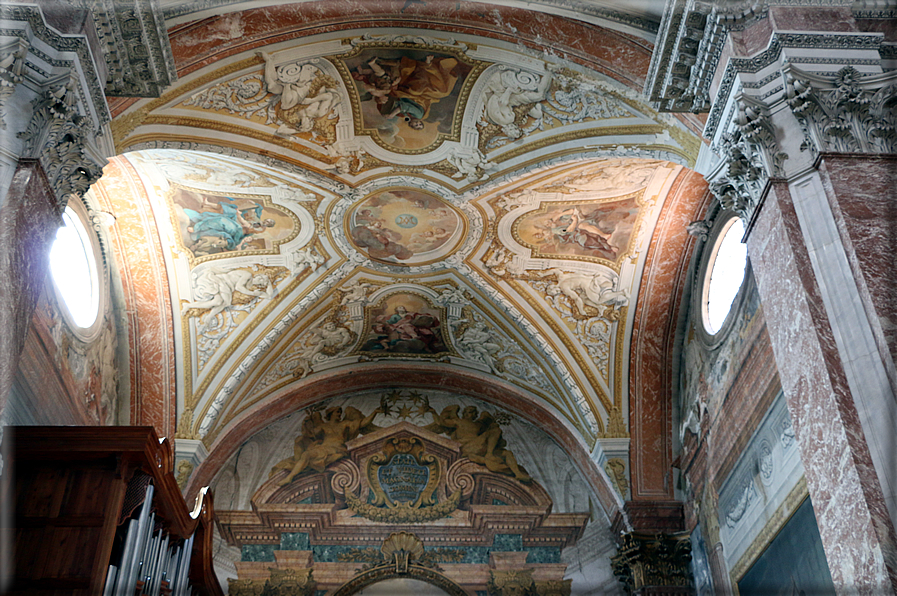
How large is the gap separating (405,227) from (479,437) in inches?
164

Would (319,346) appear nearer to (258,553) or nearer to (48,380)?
(258,553)

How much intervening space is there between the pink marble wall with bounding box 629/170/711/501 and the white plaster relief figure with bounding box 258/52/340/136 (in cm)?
469

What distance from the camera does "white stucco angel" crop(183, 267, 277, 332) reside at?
36.8ft

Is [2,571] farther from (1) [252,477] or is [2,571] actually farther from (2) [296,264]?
(1) [252,477]

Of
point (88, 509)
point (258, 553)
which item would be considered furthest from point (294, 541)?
point (88, 509)

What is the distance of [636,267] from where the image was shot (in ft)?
37.0

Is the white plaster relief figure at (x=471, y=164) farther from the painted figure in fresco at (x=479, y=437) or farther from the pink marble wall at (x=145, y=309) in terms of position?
the painted figure in fresco at (x=479, y=437)

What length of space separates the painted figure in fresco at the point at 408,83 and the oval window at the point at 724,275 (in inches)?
157

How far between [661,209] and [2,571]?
8.38 metres

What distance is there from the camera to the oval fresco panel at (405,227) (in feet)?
34.7

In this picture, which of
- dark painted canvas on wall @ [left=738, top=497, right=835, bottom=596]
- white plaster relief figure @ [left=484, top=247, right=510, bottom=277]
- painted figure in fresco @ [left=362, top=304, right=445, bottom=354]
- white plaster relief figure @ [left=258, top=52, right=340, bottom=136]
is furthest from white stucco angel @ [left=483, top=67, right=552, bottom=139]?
dark painted canvas on wall @ [left=738, top=497, right=835, bottom=596]

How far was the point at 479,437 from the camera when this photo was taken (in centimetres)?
1331

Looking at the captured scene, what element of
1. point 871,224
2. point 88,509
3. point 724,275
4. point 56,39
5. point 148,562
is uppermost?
point 724,275

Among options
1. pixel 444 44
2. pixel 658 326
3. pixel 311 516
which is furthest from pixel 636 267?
pixel 311 516
